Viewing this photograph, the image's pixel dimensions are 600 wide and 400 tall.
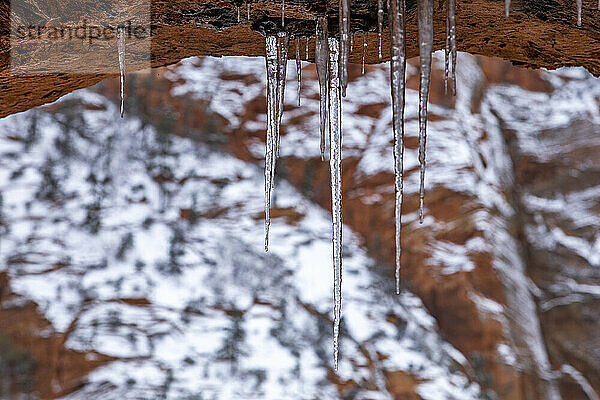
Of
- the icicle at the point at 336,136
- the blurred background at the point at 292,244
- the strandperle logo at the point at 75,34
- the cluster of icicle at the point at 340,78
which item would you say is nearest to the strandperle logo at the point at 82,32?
the strandperle logo at the point at 75,34

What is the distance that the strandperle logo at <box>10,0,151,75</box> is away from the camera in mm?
1189

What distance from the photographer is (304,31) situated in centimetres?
150

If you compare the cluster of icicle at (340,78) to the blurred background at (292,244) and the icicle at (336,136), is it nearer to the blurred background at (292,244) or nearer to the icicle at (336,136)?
the icicle at (336,136)

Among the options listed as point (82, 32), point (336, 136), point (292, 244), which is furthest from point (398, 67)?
point (292, 244)

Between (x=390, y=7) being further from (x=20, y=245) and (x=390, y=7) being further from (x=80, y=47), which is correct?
(x=20, y=245)

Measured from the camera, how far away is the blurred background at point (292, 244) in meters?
4.08

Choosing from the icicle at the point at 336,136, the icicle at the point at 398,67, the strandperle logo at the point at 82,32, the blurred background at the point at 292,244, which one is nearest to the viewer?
the icicle at the point at 398,67

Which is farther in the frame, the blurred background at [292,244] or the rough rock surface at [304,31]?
the blurred background at [292,244]

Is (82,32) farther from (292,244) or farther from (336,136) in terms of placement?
(292,244)

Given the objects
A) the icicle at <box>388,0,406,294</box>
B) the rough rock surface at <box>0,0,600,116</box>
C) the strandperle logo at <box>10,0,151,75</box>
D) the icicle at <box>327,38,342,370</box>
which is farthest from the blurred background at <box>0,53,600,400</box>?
the icicle at <box>388,0,406,294</box>

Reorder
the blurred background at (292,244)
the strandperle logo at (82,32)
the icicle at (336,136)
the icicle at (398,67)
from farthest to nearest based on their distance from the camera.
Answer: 1. the blurred background at (292,244)
2. the icicle at (336,136)
3. the strandperle logo at (82,32)
4. the icicle at (398,67)

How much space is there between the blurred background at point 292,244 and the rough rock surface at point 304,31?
101 inches

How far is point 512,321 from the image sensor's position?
4.13 m

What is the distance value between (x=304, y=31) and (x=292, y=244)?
10.2ft
